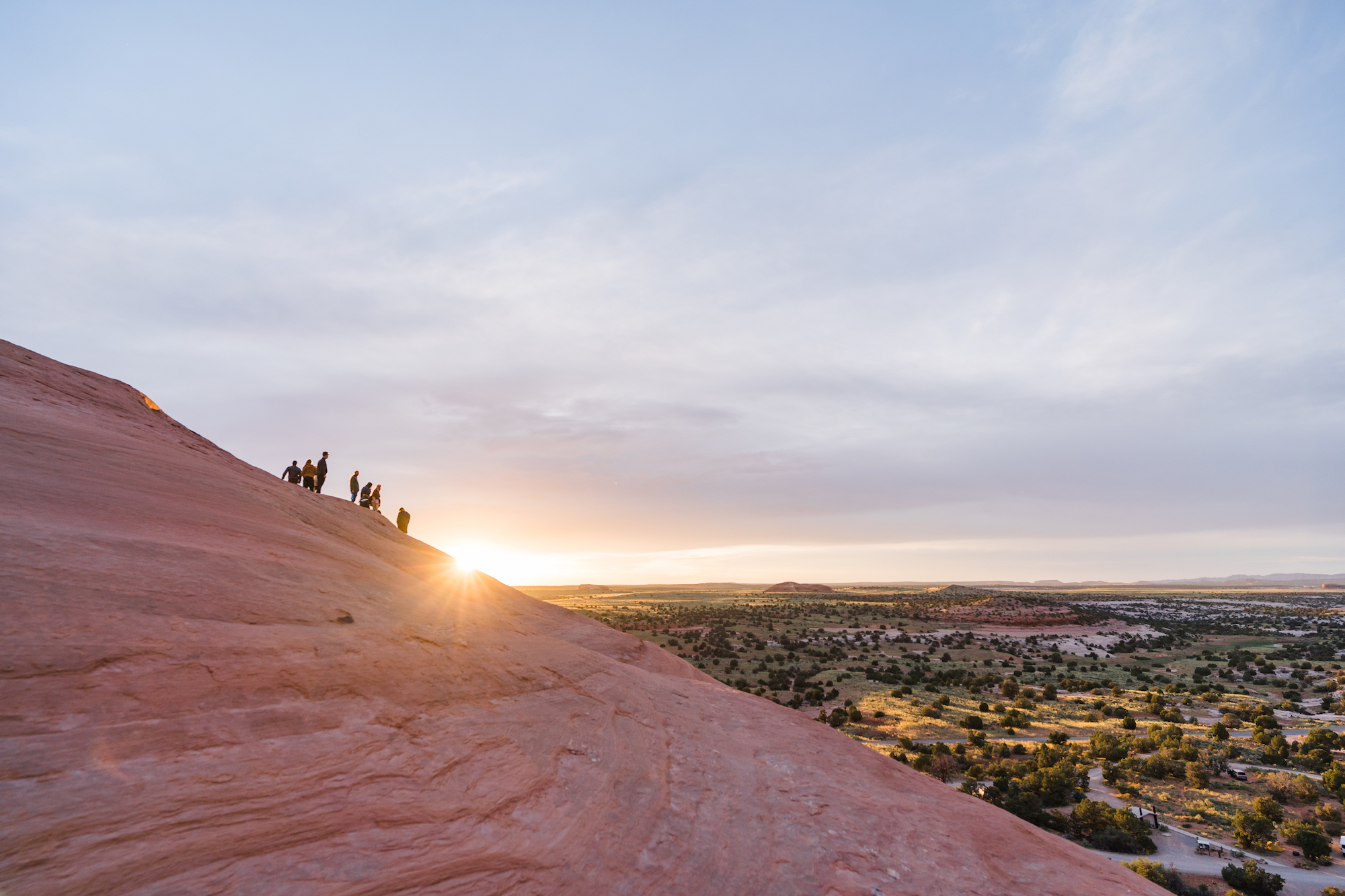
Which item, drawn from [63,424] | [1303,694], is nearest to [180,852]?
[63,424]

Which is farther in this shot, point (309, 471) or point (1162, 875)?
point (309, 471)

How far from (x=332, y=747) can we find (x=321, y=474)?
20209 millimetres

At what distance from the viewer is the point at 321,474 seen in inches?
929

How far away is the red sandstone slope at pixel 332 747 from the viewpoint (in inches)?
192

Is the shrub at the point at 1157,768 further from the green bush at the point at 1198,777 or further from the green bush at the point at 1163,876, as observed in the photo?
the green bush at the point at 1163,876

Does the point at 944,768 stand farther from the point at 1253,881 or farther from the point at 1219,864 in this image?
the point at 1253,881

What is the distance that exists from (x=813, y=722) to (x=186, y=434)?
56.4ft

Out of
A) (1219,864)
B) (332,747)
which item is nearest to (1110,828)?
(1219,864)

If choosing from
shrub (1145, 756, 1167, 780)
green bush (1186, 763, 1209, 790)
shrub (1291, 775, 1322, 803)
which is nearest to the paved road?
shrub (1291, 775, 1322, 803)

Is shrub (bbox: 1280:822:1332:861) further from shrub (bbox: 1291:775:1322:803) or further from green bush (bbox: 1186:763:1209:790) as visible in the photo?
green bush (bbox: 1186:763:1209:790)

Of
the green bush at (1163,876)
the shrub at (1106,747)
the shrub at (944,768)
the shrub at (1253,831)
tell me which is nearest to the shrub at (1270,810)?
the shrub at (1253,831)

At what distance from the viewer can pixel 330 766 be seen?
606 centimetres

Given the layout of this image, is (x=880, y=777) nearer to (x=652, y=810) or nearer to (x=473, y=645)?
(x=652, y=810)

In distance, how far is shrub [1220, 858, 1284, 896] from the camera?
16625mm
